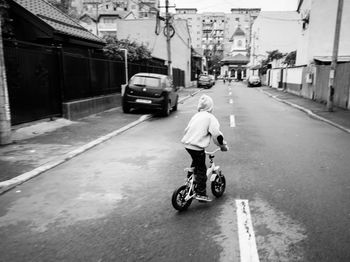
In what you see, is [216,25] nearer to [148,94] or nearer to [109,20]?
[109,20]

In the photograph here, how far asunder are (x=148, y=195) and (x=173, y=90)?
11.8m

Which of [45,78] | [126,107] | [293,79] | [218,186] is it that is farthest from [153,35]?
[218,186]

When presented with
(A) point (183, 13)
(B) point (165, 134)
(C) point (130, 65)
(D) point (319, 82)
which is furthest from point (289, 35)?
(A) point (183, 13)

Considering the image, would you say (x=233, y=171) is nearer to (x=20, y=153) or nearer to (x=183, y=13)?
(x=20, y=153)

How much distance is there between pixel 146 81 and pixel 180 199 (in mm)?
11015

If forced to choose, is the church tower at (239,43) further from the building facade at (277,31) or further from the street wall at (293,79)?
the street wall at (293,79)

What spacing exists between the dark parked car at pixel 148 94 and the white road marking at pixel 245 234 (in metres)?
10.3

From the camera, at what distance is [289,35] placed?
64375mm

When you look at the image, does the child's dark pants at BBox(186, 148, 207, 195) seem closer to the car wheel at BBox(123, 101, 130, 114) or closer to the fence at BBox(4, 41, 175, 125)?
the fence at BBox(4, 41, 175, 125)

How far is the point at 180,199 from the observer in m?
4.42

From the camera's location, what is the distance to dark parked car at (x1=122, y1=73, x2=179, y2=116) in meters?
14.7

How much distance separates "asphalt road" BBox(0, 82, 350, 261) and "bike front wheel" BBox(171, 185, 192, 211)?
0.39 ft

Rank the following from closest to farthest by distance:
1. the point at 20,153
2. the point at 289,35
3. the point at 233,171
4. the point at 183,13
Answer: the point at 233,171 → the point at 20,153 → the point at 289,35 → the point at 183,13

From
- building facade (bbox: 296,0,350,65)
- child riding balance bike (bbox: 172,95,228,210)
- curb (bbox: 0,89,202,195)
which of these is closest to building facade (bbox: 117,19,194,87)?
building facade (bbox: 296,0,350,65)
